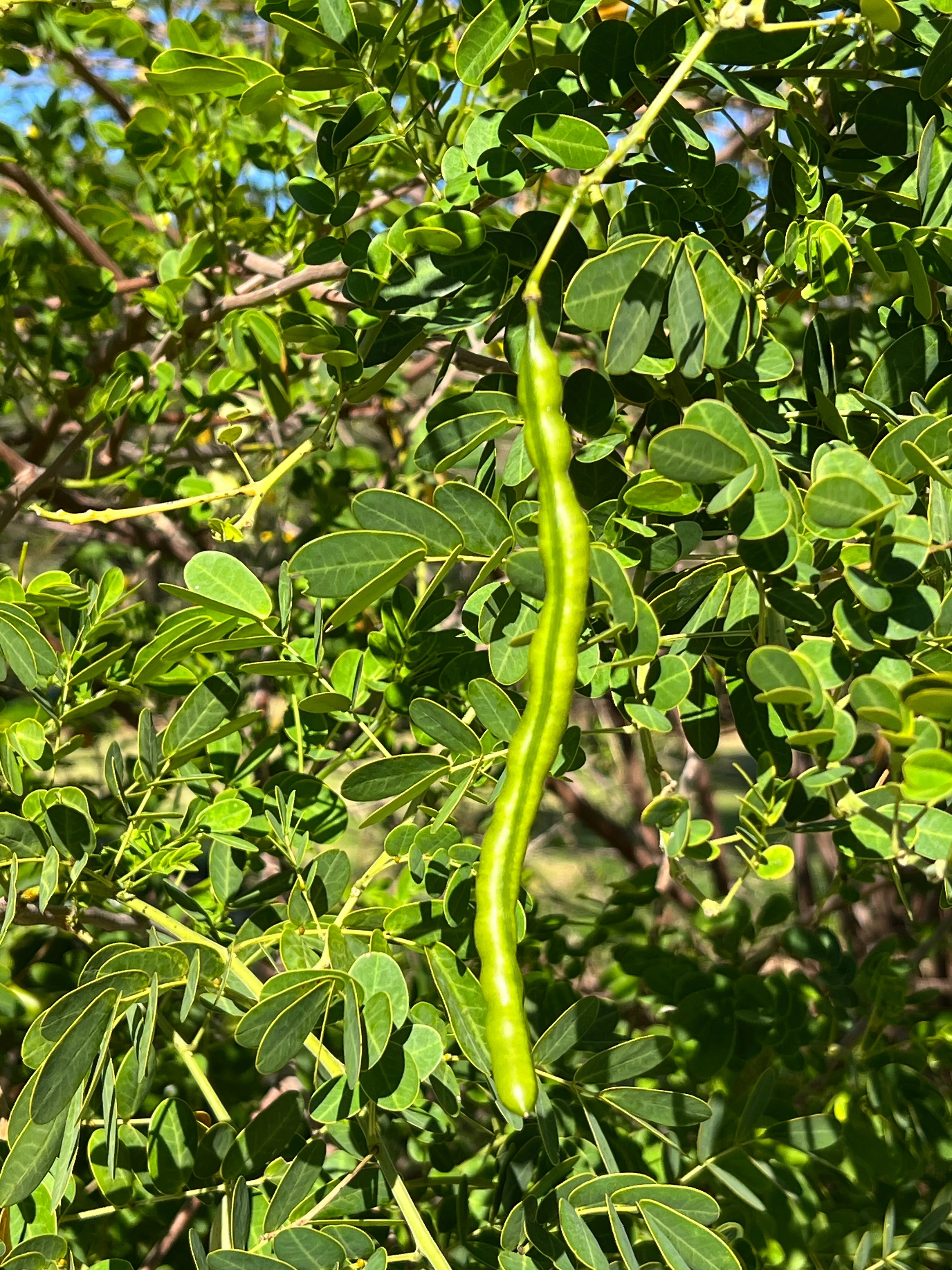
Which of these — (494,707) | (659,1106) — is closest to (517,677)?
(494,707)

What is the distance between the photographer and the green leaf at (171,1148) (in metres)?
0.83

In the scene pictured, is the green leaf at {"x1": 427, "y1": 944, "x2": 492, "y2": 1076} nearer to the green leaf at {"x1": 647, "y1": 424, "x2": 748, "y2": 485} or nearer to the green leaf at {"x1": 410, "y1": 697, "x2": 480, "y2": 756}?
the green leaf at {"x1": 410, "y1": 697, "x2": 480, "y2": 756}

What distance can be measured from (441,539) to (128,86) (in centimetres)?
132

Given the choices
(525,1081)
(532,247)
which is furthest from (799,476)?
(525,1081)

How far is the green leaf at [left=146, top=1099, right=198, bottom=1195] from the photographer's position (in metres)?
0.83

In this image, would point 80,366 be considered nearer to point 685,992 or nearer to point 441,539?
point 441,539

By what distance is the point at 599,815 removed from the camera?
2.12 meters

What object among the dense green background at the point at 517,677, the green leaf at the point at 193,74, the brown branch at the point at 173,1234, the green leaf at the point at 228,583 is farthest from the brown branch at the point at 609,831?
the green leaf at the point at 193,74

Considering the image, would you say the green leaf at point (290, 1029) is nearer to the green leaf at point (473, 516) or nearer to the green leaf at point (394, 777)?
the green leaf at point (394, 777)

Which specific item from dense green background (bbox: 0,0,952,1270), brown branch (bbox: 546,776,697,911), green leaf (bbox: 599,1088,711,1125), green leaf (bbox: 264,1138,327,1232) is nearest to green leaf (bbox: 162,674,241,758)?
dense green background (bbox: 0,0,952,1270)

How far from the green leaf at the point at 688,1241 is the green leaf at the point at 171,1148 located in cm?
36

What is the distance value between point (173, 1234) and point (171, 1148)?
0.96ft

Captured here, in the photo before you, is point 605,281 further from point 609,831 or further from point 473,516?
point 609,831

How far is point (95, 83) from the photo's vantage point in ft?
4.83
